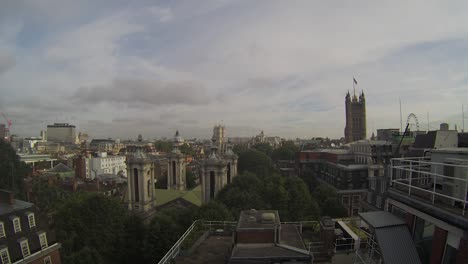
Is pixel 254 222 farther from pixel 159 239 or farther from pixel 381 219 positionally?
pixel 159 239

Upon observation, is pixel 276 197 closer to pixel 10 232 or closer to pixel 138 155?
pixel 138 155

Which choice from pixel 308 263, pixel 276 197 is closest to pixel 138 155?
pixel 276 197

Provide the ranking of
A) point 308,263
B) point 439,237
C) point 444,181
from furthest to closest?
1. point 308,263
2. point 444,181
3. point 439,237

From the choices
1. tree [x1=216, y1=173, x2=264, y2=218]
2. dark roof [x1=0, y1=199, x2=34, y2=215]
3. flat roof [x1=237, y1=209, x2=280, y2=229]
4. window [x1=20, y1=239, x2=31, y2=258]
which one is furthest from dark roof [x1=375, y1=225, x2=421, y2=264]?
dark roof [x1=0, y1=199, x2=34, y2=215]

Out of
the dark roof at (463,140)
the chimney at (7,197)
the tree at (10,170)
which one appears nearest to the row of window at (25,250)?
the chimney at (7,197)

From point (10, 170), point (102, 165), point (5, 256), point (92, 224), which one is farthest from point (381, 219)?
point (102, 165)

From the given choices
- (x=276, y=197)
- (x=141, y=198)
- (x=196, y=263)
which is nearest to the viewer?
(x=196, y=263)

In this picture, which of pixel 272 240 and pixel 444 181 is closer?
pixel 444 181
